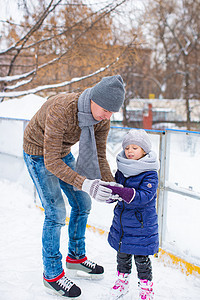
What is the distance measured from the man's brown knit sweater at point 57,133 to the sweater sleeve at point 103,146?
0.06 feet

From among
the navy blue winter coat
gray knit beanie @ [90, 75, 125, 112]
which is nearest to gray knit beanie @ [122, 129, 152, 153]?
the navy blue winter coat

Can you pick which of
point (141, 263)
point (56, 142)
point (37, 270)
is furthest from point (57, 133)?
point (37, 270)

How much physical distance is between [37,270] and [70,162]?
3.22 feet

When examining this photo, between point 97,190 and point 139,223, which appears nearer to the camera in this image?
point 97,190

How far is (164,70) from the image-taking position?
1164 inches

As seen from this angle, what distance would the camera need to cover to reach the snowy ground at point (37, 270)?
7.39 ft

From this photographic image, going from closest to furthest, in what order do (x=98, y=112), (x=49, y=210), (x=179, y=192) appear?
(x=98, y=112)
(x=49, y=210)
(x=179, y=192)

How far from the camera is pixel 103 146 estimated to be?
2.35 metres

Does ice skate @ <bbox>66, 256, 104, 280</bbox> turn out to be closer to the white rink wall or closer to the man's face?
the white rink wall

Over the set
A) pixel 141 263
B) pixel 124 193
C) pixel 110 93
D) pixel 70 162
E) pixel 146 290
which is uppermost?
pixel 110 93

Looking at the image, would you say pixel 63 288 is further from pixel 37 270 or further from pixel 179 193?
pixel 179 193

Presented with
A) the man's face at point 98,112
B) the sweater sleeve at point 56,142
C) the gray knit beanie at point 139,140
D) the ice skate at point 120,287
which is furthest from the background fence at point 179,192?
the sweater sleeve at point 56,142

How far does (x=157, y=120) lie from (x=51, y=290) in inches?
738

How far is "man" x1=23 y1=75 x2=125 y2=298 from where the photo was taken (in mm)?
1884
